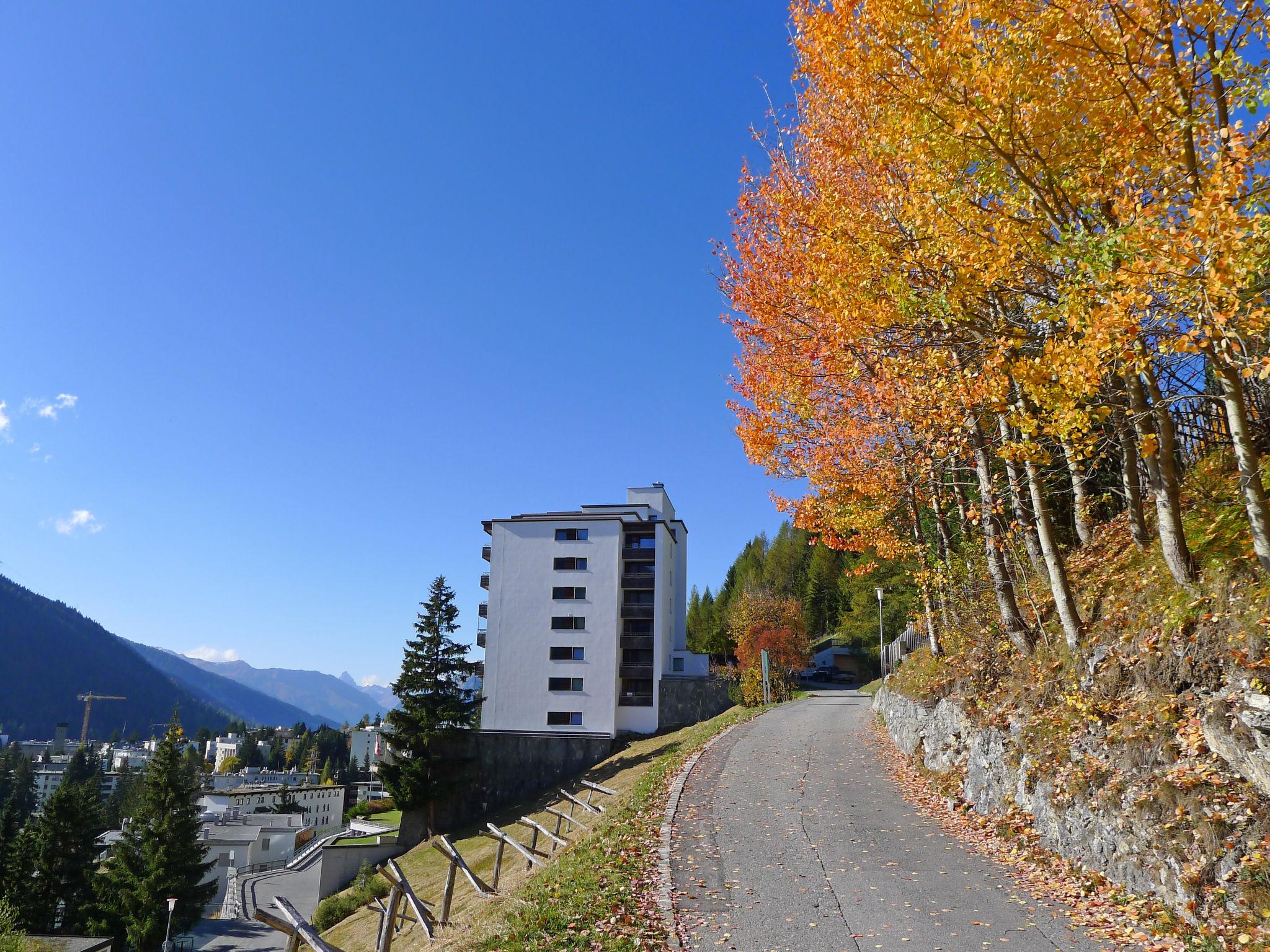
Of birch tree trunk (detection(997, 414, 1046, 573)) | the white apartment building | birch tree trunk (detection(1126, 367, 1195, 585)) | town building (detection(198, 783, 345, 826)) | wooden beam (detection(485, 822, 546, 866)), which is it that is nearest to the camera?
birch tree trunk (detection(1126, 367, 1195, 585))

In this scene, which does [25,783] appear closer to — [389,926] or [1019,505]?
[389,926]

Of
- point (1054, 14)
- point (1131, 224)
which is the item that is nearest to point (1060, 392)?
point (1131, 224)

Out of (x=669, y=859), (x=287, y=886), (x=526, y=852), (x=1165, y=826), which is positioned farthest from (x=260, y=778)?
(x=1165, y=826)

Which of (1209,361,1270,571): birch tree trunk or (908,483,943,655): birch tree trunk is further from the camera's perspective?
(908,483,943,655): birch tree trunk

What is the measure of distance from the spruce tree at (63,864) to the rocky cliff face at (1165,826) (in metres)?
52.5

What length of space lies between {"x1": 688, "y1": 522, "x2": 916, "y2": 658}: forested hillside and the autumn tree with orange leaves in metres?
24.9

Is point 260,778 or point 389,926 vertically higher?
point 389,926

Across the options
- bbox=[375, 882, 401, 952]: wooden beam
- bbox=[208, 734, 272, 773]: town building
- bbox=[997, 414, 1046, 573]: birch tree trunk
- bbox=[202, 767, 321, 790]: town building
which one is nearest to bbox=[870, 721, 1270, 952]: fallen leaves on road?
bbox=[997, 414, 1046, 573]: birch tree trunk

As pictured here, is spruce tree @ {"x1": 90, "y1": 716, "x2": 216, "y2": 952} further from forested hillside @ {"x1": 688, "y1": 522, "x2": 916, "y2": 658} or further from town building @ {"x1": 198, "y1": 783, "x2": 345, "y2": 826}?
town building @ {"x1": 198, "y1": 783, "x2": 345, "y2": 826}

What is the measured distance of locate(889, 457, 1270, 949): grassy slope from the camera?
6988 millimetres

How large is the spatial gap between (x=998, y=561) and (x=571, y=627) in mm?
34614

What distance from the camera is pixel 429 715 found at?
40562 mm

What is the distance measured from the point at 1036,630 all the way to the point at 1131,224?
9.01 meters

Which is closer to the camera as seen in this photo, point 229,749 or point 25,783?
point 25,783
